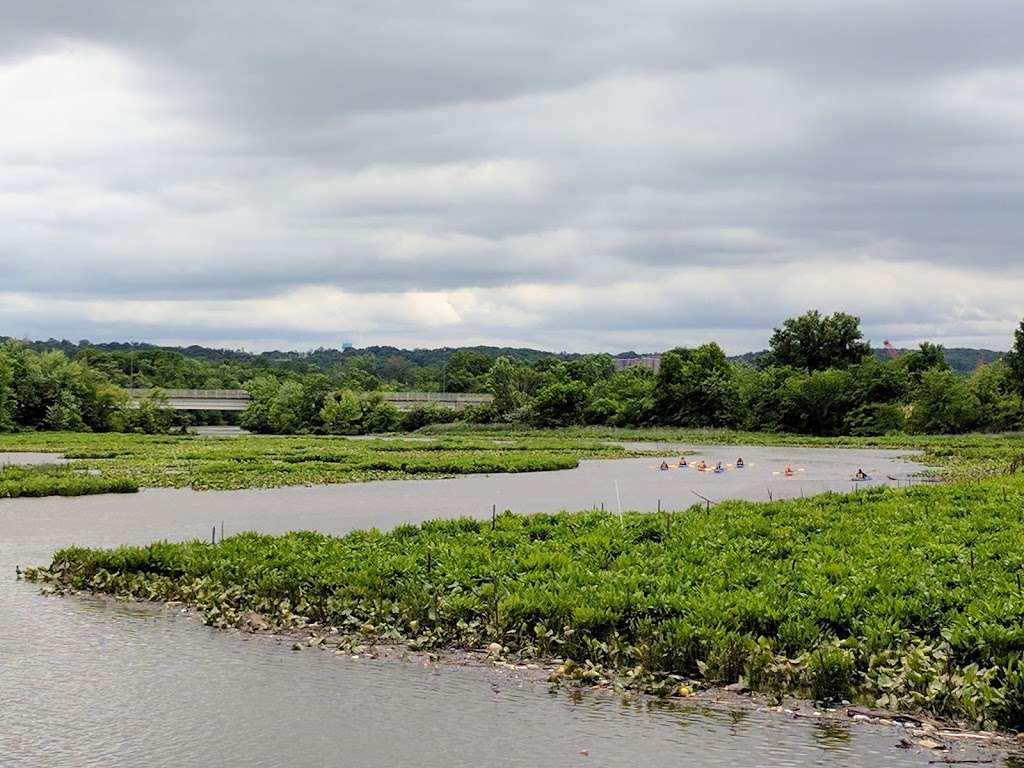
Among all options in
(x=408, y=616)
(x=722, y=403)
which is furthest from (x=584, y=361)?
(x=408, y=616)

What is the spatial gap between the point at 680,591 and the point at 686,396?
11918 cm

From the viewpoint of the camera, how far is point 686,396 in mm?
134000

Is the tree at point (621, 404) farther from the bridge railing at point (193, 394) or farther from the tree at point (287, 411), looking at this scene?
the bridge railing at point (193, 394)

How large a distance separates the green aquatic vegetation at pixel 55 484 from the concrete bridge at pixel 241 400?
9341 centimetres

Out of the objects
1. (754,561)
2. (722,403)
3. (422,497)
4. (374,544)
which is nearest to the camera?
(754,561)

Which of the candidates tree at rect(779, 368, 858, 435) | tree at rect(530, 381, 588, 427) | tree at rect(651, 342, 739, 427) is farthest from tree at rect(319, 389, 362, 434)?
tree at rect(779, 368, 858, 435)

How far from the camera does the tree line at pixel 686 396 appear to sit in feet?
378

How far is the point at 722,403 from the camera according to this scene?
5221 inches

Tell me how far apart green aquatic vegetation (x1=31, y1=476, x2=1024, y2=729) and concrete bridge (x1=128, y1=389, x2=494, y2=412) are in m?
123

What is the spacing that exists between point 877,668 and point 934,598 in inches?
98.9

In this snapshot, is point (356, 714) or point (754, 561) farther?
point (754, 561)

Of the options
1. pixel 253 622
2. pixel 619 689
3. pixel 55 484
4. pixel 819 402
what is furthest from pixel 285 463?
pixel 819 402

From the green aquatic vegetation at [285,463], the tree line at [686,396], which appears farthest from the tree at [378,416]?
the green aquatic vegetation at [285,463]

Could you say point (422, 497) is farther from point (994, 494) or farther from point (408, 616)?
point (408, 616)
